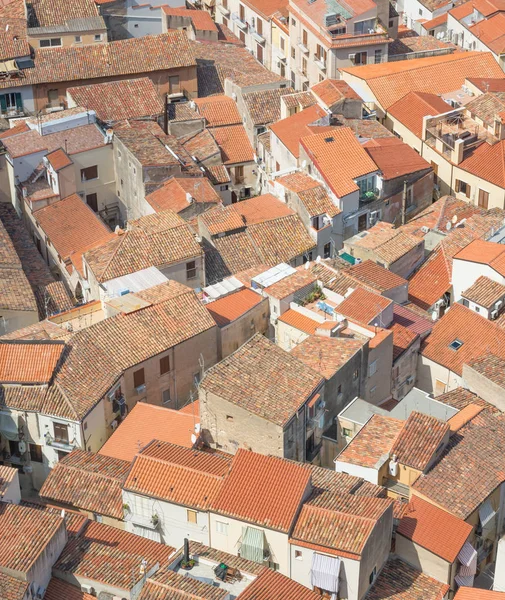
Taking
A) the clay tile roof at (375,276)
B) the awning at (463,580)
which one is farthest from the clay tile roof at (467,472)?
the clay tile roof at (375,276)

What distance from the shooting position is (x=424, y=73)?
106 metres

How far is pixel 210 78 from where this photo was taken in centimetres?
10938

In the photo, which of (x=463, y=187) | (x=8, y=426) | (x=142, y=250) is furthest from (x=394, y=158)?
(x=8, y=426)

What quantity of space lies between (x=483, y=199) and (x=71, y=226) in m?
32.0

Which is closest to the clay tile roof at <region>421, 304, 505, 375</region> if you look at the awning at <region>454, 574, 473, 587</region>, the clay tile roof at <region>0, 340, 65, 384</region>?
the awning at <region>454, 574, 473, 587</region>

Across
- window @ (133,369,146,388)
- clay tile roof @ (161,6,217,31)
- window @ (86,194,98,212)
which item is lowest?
window @ (133,369,146,388)

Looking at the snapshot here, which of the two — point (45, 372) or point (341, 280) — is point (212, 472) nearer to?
point (45, 372)

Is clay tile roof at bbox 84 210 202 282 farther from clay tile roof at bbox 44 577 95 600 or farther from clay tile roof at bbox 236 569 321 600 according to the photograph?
clay tile roof at bbox 236 569 321 600

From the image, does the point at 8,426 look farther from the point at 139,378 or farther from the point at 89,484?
the point at 139,378

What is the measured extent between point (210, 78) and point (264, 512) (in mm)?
59431

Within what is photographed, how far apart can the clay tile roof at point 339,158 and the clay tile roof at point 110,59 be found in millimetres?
19939

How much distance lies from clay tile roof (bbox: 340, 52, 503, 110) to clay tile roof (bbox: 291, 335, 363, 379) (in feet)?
121

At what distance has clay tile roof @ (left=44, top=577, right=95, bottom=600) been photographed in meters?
57.0

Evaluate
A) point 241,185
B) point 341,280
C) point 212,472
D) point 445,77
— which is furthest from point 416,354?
point 445,77
